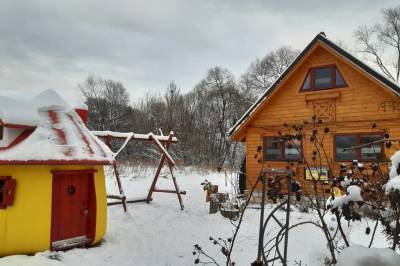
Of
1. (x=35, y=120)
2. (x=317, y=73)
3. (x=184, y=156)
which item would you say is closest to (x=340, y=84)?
(x=317, y=73)

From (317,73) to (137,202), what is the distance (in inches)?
334

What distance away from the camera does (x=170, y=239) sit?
388 inches

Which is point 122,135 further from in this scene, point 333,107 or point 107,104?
point 107,104

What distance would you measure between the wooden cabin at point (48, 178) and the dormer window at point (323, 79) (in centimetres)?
900

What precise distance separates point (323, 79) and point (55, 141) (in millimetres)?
10362

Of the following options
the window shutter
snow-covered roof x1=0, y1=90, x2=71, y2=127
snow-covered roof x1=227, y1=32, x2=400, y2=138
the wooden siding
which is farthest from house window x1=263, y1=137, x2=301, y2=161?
the window shutter

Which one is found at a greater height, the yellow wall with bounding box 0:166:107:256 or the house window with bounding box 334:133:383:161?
the house window with bounding box 334:133:383:161

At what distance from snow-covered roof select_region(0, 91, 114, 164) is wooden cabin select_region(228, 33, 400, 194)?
229 inches

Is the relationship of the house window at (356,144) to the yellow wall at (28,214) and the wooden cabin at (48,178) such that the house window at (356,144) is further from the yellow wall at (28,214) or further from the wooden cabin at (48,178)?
the yellow wall at (28,214)

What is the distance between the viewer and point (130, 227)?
34.4ft

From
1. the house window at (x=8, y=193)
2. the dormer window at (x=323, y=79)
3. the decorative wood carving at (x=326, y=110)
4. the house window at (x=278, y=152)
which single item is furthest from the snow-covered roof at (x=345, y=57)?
the house window at (x=8, y=193)

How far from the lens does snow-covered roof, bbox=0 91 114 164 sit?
729 cm

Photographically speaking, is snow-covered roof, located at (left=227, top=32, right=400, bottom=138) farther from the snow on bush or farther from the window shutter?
the snow on bush

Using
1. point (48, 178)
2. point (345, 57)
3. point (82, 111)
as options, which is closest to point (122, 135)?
point (82, 111)
